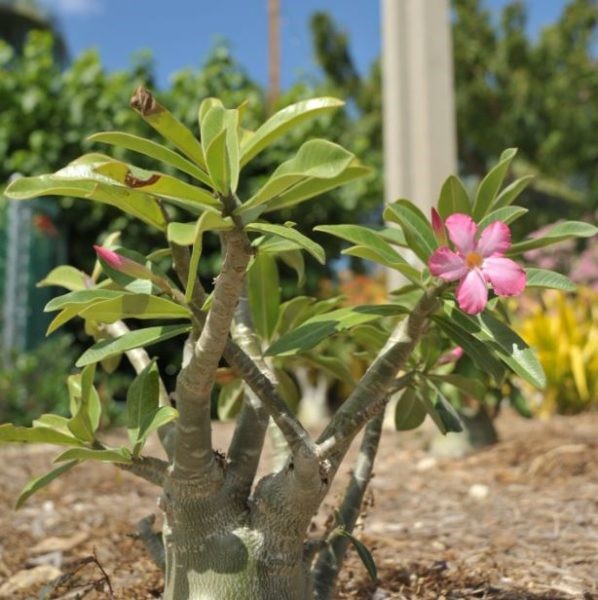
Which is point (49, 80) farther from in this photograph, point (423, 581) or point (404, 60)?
point (423, 581)

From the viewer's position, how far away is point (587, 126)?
41.7 ft

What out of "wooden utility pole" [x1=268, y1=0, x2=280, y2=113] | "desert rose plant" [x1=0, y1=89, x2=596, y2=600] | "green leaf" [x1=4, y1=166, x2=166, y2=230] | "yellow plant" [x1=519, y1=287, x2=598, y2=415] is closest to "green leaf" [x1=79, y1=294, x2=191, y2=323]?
"desert rose plant" [x1=0, y1=89, x2=596, y2=600]

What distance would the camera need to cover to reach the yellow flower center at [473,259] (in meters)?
0.95

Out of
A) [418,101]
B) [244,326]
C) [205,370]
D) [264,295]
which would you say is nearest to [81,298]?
[205,370]

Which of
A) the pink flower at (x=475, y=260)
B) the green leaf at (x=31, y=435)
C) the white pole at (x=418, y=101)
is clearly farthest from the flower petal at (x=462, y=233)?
the white pole at (x=418, y=101)

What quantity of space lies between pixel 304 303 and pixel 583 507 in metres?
1.29

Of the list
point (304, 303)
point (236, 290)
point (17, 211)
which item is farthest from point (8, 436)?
point (17, 211)

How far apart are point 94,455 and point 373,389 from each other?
0.38 meters

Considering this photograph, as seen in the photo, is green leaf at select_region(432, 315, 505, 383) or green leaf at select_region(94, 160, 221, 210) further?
green leaf at select_region(432, 315, 505, 383)

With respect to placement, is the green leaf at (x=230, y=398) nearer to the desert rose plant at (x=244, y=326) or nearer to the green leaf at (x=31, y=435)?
the desert rose plant at (x=244, y=326)

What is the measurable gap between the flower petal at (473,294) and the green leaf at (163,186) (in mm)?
287

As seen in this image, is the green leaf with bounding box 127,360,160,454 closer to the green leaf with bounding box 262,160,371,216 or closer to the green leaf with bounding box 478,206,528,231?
the green leaf with bounding box 262,160,371,216

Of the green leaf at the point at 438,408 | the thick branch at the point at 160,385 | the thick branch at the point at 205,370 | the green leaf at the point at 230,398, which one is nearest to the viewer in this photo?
the thick branch at the point at 205,370

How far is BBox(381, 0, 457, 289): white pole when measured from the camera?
398 cm
